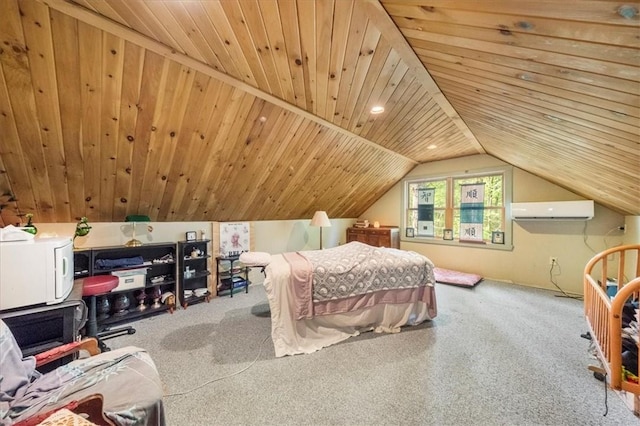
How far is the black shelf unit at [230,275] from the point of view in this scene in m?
4.00

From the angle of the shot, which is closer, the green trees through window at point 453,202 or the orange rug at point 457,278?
the orange rug at point 457,278

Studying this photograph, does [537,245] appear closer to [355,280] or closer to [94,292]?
[355,280]

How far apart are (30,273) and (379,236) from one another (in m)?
5.25

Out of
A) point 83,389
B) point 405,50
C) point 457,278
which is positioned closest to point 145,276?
point 83,389

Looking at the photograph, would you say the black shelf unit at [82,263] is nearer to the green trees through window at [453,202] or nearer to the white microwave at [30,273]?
the white microwave at [30,273]

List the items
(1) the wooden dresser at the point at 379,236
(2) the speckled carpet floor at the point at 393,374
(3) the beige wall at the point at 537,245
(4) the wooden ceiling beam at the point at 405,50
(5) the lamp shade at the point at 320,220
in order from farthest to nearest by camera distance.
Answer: (1) the wooden dresser at the point at 379,236, (5) the lamp shade at the point at 320,220, (3) the beige wall at the point at 537,245, (2) the speckled carpet floor at the point at 393,374, (4) the wooden ceiling beam at the point at 405,50

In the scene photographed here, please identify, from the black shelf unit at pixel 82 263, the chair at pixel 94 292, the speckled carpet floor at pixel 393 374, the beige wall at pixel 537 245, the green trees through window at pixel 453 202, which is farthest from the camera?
the green trees through window at pixel 453 202

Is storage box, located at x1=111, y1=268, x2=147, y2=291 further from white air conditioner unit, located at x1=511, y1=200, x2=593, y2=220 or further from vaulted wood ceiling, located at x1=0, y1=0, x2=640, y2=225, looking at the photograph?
white air conditioner unit, located at x1=511, y1=200, x2=593, y2=220

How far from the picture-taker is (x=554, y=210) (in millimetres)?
3811

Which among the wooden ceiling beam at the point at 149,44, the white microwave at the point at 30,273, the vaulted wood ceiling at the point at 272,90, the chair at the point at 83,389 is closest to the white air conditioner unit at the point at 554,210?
the vaulted wood ceiling at the point at 272,90

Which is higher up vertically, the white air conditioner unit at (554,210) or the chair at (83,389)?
the white air conditioner unit at (554,210)

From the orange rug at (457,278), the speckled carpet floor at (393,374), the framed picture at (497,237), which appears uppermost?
the framed picture at (497,237)

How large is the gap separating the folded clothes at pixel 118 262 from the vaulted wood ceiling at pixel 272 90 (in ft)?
1.77

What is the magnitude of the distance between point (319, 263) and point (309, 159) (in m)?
1.68
